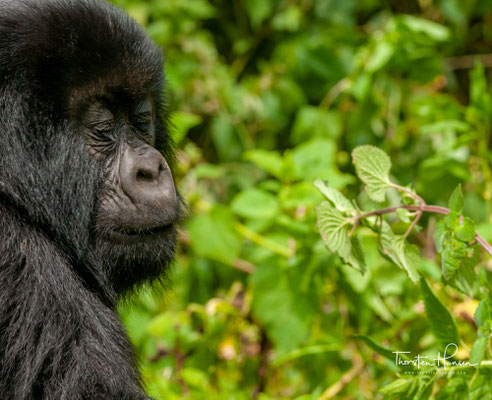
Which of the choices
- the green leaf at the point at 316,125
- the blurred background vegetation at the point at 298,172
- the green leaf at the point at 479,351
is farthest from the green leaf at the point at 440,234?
the green leaf at the point at 316,125

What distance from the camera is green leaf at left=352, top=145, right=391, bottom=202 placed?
2.19 metres

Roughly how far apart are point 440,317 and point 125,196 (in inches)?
37.4

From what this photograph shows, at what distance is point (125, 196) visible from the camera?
2.29m

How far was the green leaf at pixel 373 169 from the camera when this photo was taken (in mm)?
2193

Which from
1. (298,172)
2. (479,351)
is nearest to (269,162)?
(298,172)

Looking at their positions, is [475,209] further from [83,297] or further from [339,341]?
[83,297]

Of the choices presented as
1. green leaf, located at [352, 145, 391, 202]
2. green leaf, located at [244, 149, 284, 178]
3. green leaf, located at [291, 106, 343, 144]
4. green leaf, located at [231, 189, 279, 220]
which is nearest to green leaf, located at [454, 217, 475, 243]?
green leaf, located at [352, 145, 391, 202]

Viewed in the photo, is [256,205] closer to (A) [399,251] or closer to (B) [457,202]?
(A) [399,251]

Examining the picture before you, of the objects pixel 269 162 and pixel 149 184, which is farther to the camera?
pixel 269 162

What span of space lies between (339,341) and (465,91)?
333cm

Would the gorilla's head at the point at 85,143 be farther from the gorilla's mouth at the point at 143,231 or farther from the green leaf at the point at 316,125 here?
the green leaf at the point at 316,125

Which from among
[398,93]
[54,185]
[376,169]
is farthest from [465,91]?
[54,185]

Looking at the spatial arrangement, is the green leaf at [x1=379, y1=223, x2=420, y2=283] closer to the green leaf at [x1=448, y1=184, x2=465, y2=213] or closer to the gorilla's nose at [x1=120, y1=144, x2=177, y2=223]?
the green leaf at [x1=448, y1=184, x2=465, y2=213]

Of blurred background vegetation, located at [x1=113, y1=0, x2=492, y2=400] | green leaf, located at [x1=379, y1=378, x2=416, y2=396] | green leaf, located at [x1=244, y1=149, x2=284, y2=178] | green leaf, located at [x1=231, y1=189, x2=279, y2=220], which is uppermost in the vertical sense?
green leaf, located at [x1=379, y1=378, x2=416, y2=396]
